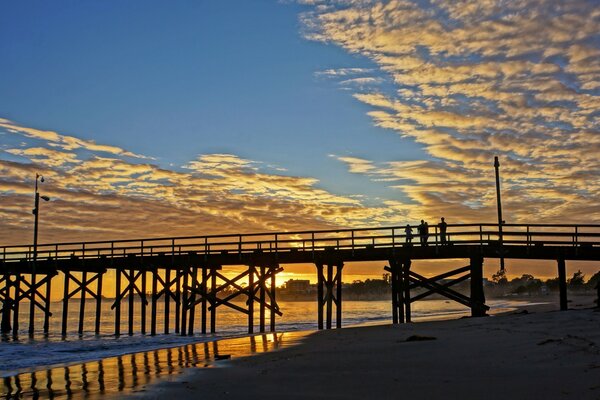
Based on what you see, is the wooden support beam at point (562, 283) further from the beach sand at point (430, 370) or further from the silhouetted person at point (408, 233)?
the beach sand at point (430, 370)

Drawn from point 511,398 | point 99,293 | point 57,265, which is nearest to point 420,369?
point 511,398

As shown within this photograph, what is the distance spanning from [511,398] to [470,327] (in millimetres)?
10305

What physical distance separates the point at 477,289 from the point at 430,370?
15.9m

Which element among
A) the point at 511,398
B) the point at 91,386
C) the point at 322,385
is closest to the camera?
the point at 511,398

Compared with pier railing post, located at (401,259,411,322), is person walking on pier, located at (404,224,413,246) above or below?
above

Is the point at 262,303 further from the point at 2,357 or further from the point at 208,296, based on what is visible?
the point at 2,357

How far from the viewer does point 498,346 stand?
12.0 metres

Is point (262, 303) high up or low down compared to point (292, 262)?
down

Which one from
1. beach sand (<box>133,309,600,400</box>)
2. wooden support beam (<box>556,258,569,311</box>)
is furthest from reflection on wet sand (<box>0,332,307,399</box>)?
wooden support beam (<box>556,258,569,311</box>)

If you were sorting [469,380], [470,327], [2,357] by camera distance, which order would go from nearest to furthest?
[469,380] < [470,327] < [2,357]

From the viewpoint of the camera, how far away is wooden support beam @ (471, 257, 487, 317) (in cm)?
2492

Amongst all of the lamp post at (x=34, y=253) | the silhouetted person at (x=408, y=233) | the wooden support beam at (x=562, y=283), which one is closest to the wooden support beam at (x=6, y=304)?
the lamp post at (x=34, y=253)

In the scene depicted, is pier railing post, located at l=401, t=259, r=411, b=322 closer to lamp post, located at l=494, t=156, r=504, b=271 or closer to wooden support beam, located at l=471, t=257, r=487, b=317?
wooden support beam, located at l=471, t=257, r=487, b=317

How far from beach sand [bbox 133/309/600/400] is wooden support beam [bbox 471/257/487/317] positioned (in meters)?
9.14
